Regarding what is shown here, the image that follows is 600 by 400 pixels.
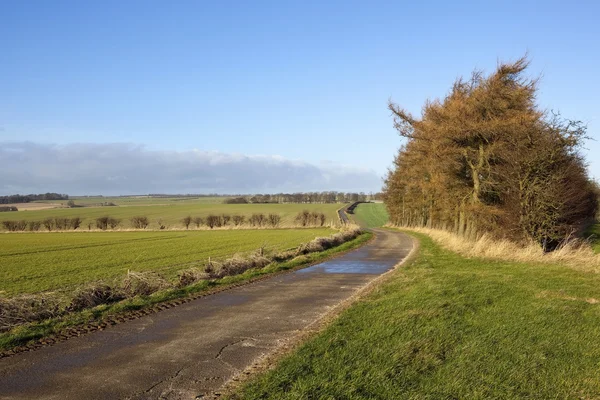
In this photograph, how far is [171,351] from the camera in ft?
24.4

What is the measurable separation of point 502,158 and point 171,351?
2065cm

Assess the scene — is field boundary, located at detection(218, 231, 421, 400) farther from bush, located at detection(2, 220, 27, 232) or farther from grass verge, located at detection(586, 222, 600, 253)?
bush, located at detection(2, 220, 27, 232)

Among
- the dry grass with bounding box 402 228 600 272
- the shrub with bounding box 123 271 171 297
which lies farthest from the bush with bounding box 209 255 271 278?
the dry grass with bounding box 402 228 600 272

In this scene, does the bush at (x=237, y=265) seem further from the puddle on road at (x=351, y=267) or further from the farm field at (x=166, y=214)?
the farm field at (x=166, y=214)

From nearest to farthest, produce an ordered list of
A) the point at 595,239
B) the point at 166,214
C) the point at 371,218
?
1. the point at 595,239
2. the point at 371,218
3. the point at 166,214

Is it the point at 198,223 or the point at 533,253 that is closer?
the point at 533,253

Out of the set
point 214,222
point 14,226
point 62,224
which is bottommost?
point 14,226

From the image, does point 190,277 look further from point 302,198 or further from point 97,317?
point 302,198

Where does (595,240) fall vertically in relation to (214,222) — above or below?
above

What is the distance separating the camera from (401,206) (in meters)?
57.7

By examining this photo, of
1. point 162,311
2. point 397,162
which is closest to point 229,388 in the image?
point 162,311

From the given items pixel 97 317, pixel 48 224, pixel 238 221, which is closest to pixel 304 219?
pixel 238 221

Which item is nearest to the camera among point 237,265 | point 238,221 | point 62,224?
point 237,265

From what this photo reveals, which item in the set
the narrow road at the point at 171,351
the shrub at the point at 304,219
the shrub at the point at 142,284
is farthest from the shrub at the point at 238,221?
the narrow road at the point at 171,351
